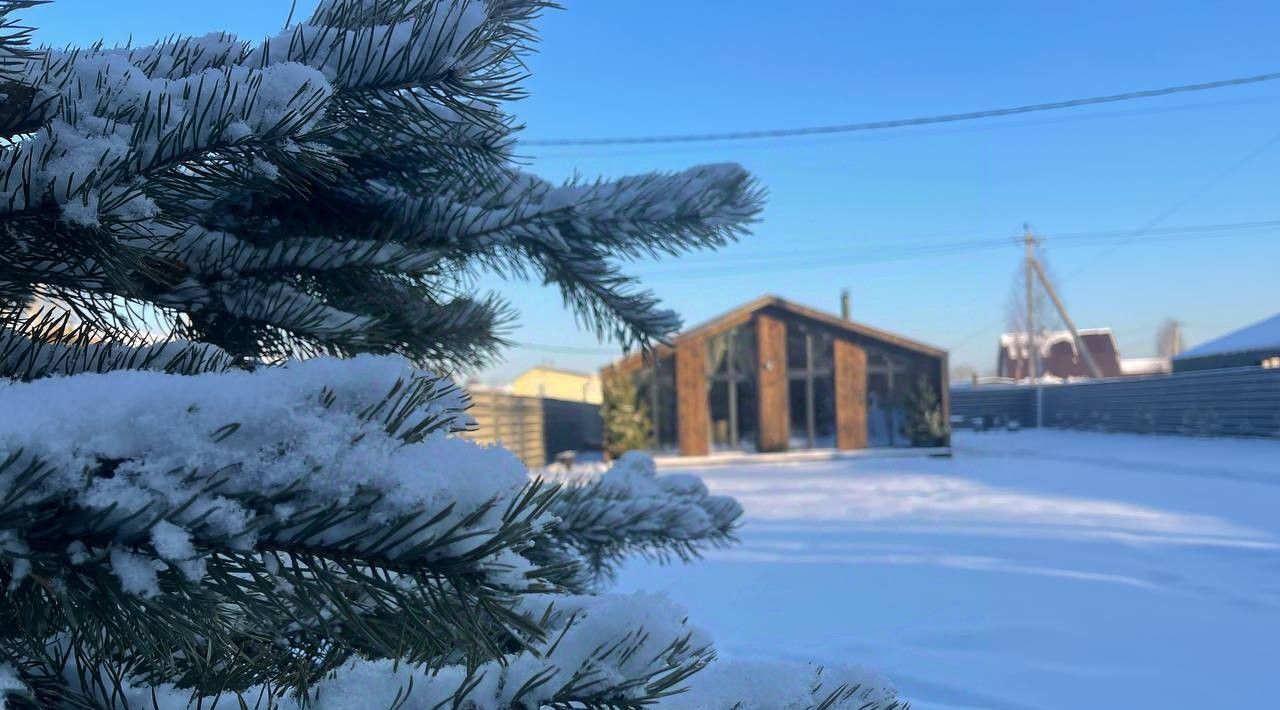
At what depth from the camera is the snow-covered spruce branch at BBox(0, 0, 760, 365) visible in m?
0.74

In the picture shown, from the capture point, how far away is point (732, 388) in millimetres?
21562

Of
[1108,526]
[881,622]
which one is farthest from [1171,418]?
[881,622]

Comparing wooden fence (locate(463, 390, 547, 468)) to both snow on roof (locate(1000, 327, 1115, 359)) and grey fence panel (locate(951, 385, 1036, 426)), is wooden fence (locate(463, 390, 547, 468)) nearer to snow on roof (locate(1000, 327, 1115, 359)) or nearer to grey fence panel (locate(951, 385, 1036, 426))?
grey fence panel (locate(951, 385, 1036, 426))

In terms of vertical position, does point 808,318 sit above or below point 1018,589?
above

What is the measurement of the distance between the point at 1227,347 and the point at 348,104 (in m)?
32.6

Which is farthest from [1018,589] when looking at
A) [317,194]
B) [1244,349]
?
[1244,349]

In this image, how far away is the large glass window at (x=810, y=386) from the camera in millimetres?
21250

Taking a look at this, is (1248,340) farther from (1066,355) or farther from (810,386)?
(1066,355)

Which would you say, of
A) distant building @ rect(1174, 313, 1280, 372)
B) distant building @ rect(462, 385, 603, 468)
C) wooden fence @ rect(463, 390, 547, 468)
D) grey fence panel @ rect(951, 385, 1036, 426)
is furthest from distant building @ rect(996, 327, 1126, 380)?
wooden fence @ rect(463, 390, 547, 468)

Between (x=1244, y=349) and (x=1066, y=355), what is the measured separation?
94.9 ft

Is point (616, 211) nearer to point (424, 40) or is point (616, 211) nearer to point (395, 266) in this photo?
point (395, 266)

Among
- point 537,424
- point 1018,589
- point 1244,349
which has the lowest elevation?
point 1018,589

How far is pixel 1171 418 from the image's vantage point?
23406 mm

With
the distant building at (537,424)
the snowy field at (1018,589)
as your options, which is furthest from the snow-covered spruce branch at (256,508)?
the distant building at (537,424)
